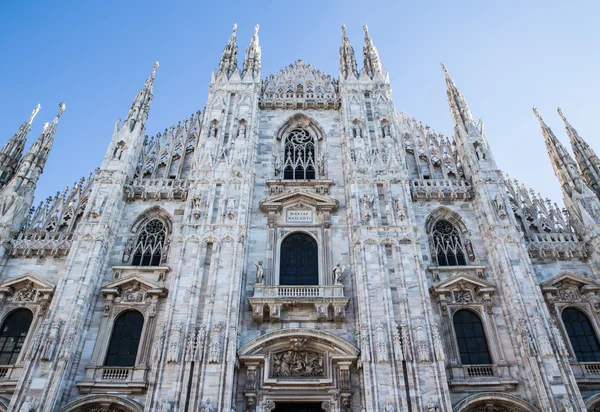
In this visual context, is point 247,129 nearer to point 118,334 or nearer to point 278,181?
point 278,181

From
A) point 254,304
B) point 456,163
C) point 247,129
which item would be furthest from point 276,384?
point 456,163

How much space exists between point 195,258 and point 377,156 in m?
8.58

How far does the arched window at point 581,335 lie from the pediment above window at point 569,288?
0.50 meters

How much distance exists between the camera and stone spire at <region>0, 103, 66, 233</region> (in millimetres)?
18016

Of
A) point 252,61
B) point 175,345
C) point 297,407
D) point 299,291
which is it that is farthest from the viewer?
point 252,61

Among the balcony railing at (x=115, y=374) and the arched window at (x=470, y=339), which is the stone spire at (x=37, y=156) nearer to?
the balcony railing at (x=115, y=374)

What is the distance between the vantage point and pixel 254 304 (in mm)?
15727

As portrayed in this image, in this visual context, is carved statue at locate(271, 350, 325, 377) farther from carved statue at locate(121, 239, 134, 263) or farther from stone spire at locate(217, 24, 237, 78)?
stone spire at locate(217, 24, 237, 78)

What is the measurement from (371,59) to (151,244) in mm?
14501

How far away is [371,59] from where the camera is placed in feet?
79.7

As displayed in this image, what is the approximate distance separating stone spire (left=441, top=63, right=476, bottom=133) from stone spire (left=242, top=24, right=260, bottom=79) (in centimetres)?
956

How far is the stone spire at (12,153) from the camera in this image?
792 inches

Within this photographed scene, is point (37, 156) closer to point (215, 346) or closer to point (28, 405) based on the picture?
point (28, 405)

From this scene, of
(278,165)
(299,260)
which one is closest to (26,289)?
(299,260)
